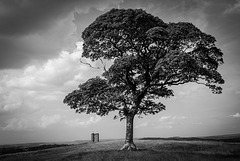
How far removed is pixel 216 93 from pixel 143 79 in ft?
27.8

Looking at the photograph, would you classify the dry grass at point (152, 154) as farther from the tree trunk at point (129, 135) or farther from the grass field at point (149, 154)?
Result: the tree trunk at point (129, 135)

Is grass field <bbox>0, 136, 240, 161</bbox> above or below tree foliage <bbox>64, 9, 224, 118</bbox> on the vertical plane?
below

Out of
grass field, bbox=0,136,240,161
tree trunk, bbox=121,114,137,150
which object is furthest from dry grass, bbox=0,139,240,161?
tree trunk, bbox=121,114,137,150

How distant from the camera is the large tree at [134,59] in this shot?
69.9ft

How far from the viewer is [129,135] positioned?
2362 centimetres

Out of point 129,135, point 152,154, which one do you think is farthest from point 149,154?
point 129,135

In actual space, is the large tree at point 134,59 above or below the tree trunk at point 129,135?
above

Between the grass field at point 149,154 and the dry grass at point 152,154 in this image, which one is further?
the grass field at point 149,154

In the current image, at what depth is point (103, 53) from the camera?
2477 cm

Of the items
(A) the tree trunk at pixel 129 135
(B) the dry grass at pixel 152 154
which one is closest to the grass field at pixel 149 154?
(B) the dry grass at pixel 152 154

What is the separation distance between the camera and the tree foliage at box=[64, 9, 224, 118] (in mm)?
21250

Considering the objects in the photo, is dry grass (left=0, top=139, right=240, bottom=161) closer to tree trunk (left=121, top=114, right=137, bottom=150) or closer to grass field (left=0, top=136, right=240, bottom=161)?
grass field (left=0, top=136, right=240, bottom=161)

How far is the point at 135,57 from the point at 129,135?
9033 mm

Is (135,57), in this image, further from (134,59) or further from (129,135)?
(129,135)
